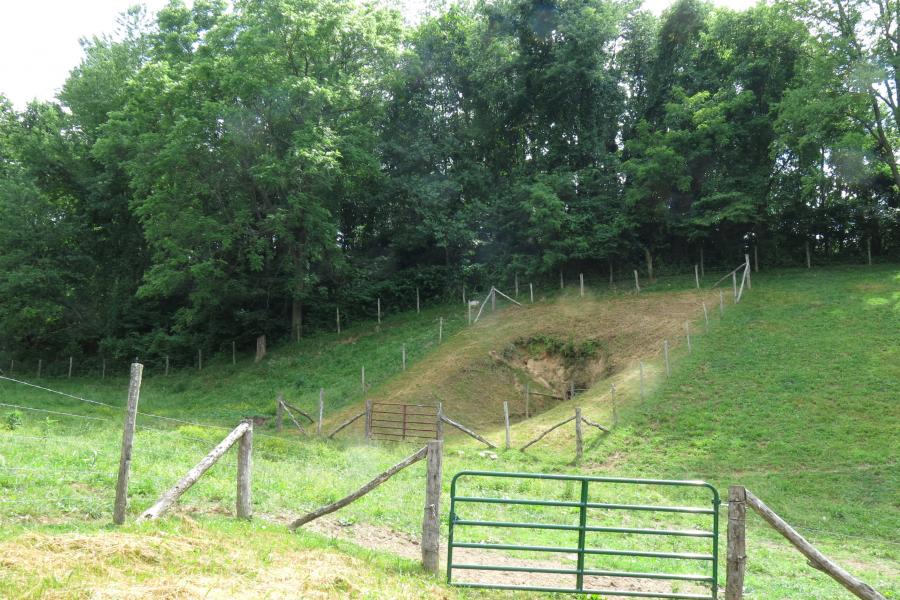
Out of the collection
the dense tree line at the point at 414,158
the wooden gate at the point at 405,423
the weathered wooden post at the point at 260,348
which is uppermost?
the dense tree line at the point at 414,158

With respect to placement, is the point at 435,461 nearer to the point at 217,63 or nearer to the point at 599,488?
the point at 599,488

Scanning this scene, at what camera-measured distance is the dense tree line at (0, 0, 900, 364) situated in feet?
112

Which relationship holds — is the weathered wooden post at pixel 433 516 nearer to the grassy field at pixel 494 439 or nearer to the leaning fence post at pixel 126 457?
the grassy field at pixel 494 439

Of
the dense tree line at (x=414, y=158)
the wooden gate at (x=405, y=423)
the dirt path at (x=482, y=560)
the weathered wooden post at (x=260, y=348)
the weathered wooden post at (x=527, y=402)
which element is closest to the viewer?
the dirt path at (x=482, y=560)

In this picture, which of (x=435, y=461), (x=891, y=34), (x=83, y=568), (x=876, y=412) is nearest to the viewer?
(x=83, y=568)

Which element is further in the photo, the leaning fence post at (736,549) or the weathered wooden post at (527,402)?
the weathered wooden post at (527,402)

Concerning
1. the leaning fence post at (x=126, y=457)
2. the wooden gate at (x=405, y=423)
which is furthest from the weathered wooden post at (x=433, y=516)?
the wooden gate at (x=405, y=423)

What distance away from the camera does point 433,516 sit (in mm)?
7781

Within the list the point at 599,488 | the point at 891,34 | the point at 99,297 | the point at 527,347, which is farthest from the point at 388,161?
the point at 599,488

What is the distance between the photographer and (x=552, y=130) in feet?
144

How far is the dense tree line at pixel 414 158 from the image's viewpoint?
34.3 meters

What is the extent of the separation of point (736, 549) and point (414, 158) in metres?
36.4

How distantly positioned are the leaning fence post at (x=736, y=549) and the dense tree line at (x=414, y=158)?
28237 millimetres

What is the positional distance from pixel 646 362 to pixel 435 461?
790 inches
